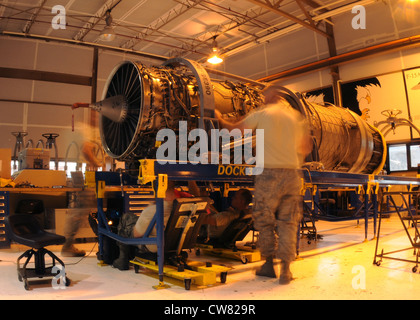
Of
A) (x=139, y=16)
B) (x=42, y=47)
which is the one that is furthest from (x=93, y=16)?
(x=42, y=47)

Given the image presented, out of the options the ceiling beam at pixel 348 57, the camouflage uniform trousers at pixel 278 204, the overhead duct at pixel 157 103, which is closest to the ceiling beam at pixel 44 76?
the ceiling beam at pixel 348 57

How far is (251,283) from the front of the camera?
346 centimetres

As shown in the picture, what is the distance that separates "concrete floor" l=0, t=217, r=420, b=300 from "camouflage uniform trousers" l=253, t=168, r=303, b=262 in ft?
1.42

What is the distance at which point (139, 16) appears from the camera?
1235 cm

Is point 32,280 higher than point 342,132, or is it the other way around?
point 342,132

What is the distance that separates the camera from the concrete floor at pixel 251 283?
2.99 metres

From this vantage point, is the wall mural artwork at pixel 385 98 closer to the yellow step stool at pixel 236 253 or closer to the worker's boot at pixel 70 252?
the yellow step stool at pixel 236 253

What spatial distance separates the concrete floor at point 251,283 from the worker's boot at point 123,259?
91mm

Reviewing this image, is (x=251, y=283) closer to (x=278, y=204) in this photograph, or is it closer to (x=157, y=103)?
(x=278, y=204)

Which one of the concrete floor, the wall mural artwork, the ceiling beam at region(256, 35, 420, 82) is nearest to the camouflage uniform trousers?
the concrete floor

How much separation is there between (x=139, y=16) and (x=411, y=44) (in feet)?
27.6

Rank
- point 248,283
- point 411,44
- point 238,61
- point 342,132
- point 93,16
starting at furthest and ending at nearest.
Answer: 1. point 238,61
2. point 93,16
3. point 411,44
4. point 342,132
5. point 248,283

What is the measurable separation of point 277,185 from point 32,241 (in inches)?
91.3
